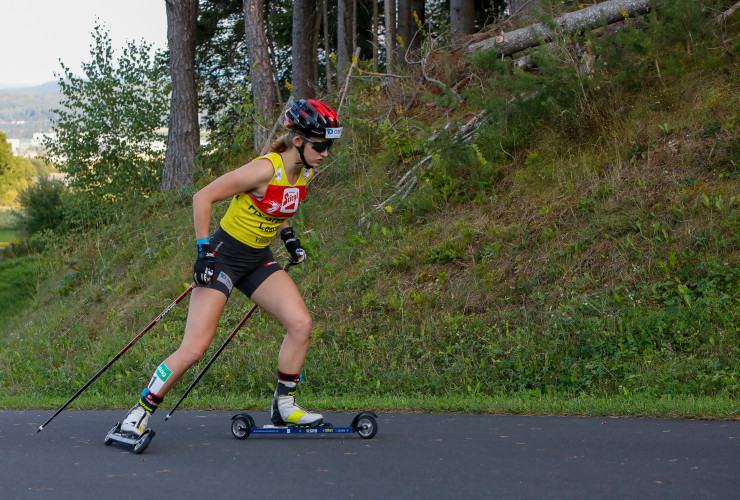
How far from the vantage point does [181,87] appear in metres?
18.2

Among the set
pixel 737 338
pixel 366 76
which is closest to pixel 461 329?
pixel 737 338

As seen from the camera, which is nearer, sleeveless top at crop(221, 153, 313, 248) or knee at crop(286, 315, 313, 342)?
sleeveless top at crop(221, 153, 313, 248)

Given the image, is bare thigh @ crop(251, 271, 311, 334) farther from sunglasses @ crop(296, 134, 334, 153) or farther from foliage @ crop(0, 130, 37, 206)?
foliage @ crop(0, 130, 37, 206)

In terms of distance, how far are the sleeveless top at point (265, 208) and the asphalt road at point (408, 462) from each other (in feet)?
5.01

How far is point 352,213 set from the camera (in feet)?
40.0

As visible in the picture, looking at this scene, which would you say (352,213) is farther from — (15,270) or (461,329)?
(15,270)

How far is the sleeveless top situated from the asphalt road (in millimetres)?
1527

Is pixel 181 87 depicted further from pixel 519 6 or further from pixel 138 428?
pixel 138 428

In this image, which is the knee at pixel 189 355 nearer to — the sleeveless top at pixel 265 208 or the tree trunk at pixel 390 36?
the sleeveless top at pixel 265 208

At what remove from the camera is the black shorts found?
18.9ft

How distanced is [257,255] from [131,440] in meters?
1.57

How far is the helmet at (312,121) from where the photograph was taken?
575 centimetres

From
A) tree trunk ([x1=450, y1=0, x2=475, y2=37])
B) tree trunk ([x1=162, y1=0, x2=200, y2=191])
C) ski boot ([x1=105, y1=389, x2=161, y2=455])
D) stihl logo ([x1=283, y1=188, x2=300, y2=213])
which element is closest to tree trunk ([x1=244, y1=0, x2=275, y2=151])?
tree trunk ([x1=162, y1=0, x2=200, y2=191])

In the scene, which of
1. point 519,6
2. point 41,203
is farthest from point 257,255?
point 41,203
